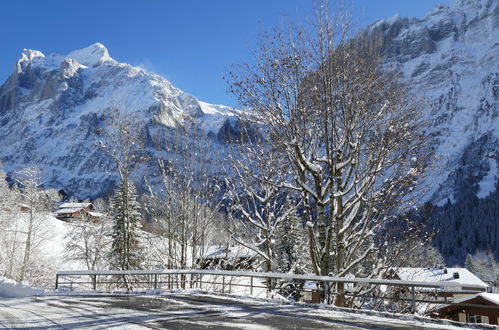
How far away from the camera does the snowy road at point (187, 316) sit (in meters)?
8.55

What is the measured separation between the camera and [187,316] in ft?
32.3

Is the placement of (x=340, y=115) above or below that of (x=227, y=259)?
above

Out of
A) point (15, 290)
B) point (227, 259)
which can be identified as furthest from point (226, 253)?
point (15, 290)

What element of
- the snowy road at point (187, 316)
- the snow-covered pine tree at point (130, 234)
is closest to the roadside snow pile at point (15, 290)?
the snowy road at point (187, 316)

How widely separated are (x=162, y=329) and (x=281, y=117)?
7202 millimetres

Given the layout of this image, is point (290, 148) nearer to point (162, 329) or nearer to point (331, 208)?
point (331, 208)

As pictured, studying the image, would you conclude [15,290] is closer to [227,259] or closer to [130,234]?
[227,259]

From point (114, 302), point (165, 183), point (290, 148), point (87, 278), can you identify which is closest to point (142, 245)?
point (87, 278)

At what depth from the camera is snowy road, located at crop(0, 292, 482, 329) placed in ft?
28.1

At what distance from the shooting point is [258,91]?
12.7 meters

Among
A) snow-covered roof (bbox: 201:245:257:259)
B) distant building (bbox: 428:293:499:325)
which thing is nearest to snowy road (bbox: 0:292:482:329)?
snow-covered roof (bbox: 201:245:257:259)

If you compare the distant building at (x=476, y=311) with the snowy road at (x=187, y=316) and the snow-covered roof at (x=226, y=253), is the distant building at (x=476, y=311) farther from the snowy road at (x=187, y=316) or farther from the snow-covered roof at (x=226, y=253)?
the snowy road at (x=187, y=316)

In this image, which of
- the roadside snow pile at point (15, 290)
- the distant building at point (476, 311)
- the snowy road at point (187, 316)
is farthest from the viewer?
the distant building at point (476, 311)

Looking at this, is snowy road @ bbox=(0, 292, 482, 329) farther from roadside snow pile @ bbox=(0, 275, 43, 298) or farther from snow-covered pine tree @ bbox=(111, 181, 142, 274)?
snow-covered pine tree @ bbox=(111, 181, 142, 274)
